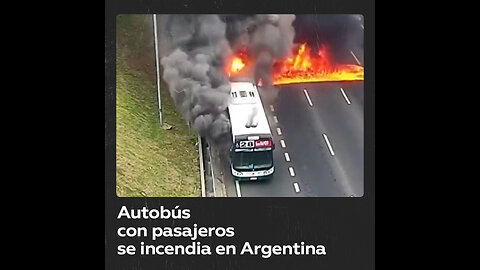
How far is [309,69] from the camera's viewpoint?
13898 mm

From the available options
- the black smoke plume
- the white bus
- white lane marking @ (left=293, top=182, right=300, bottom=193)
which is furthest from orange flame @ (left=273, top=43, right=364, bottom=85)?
white lane marking @ (left=293, top=182, right=300, bottom=193)

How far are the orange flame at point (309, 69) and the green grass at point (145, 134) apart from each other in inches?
50.2

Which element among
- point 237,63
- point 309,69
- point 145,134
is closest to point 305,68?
point 309,69

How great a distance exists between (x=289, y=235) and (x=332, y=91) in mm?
1792

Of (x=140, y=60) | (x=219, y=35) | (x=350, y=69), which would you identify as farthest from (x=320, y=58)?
(x=140, y=60)

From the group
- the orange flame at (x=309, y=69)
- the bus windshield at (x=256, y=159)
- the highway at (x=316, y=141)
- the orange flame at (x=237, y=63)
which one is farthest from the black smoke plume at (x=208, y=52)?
the highway at (x=316, y=141)

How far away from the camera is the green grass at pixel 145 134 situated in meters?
13.5

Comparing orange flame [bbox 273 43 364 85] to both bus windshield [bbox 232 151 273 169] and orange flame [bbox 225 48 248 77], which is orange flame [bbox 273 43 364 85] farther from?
bus windshield [bbox 232 151 273 169]

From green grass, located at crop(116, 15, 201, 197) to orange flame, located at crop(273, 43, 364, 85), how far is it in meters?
1.28

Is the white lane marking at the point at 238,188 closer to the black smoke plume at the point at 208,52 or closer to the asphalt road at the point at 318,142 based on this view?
the asphalt road at the point at 318,142

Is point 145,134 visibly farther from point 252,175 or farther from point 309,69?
point 309,69

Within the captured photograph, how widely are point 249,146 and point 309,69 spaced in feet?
3.89

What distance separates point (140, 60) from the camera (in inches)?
536

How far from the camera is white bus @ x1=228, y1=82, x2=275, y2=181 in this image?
13.5 metres
